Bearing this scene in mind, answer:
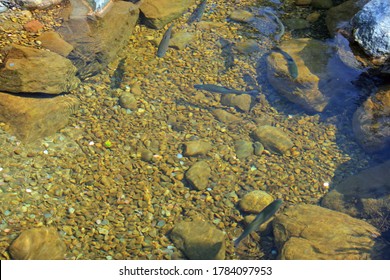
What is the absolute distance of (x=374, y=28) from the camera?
17.9 ft

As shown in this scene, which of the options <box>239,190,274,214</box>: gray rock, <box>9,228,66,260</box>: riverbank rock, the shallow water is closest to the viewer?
<box>9,228,66,260</box>: riverbank rock

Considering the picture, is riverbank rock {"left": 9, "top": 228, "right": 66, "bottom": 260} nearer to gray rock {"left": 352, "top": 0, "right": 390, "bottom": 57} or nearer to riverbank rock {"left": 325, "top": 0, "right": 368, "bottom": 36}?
gray rock {"left": 352, "top": 0, "right": 390, "bottom": 57}

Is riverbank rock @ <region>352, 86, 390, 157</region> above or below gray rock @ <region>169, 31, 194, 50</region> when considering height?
above

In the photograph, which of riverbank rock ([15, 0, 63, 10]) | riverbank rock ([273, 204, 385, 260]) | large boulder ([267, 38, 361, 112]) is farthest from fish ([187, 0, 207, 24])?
riverbank rock ([273, 204, 385, 260])

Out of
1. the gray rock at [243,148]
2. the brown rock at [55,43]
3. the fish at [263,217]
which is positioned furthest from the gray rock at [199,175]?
the brown rock at [55,43]

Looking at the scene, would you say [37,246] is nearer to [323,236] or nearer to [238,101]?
[323,236]

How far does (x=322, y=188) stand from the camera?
4836 millimetres

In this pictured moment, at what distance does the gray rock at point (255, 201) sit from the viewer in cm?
452

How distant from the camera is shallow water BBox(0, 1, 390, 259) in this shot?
14.1 feet

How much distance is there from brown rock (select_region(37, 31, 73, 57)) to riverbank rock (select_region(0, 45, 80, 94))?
250mm

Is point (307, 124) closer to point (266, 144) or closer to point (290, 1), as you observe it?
point (266, 144)

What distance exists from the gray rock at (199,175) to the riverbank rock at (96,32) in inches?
82.9

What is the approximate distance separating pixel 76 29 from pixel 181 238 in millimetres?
3588
